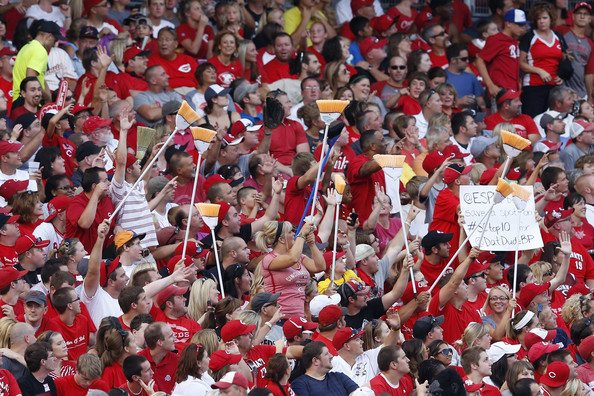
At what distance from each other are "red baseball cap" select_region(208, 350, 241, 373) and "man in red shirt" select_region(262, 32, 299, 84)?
303 inches

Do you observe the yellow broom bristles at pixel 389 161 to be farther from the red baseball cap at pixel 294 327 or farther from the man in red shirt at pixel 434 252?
the red baseball cap at pixel 294 327

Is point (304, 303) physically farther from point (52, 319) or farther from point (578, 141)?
point (578, 141)

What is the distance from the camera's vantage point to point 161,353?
12602 millimetres

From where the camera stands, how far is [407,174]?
17.8m

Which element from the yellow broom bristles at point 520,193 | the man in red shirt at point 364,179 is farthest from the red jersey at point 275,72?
the yellow broom bristles at point 520,193

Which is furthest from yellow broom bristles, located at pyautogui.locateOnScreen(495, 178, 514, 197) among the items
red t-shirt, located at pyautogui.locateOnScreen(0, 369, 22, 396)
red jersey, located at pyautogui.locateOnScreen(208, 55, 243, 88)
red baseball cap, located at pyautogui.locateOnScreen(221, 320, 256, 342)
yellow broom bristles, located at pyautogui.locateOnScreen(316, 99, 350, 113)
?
red t-shirt, located at pyautogui.locateOnScreen(0, 369, 22, 396)

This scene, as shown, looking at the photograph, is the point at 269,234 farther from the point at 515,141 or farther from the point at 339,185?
the point at 515,141

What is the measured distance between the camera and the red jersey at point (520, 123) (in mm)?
19766

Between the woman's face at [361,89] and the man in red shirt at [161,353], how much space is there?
685 cm

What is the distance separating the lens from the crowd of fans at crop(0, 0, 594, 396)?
1288cm

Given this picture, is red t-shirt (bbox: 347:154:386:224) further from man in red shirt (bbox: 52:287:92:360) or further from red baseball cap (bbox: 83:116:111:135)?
man in red shirt (bbox: 52:287:92:360)

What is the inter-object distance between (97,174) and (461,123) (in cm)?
531

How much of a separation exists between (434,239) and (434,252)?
12cm

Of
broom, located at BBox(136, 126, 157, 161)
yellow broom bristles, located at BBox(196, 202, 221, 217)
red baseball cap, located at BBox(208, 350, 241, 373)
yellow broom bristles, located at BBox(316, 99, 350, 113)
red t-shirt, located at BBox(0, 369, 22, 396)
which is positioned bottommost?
broom, located at BBox(136, 126, 157, 161)
